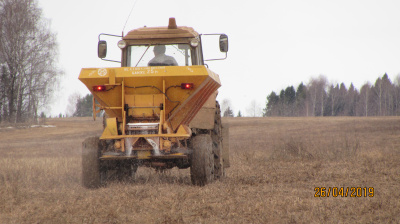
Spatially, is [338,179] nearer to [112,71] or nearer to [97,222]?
[112,71]

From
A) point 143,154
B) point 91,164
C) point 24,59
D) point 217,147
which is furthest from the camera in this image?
point 24,59

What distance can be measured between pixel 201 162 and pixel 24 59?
29.6 metres

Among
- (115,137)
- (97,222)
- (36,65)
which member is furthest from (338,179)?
(36,65)

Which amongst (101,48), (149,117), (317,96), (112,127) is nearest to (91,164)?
(112,127)

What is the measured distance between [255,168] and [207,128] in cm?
210

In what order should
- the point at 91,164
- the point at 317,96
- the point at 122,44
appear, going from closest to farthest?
the point at 91,164 < the point at 122,44 < the point at 317,96

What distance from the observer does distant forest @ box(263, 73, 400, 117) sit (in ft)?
264

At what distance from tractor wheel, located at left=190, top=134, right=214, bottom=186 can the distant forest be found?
71.6 metres

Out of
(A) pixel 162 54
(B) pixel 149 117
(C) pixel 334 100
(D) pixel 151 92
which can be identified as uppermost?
(C) pixel 334 100

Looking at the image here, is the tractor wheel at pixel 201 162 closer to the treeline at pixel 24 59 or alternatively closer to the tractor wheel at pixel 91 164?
the tractor wheel at pixel 91 164

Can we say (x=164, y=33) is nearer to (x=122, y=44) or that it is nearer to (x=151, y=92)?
(x=122, y=44)
